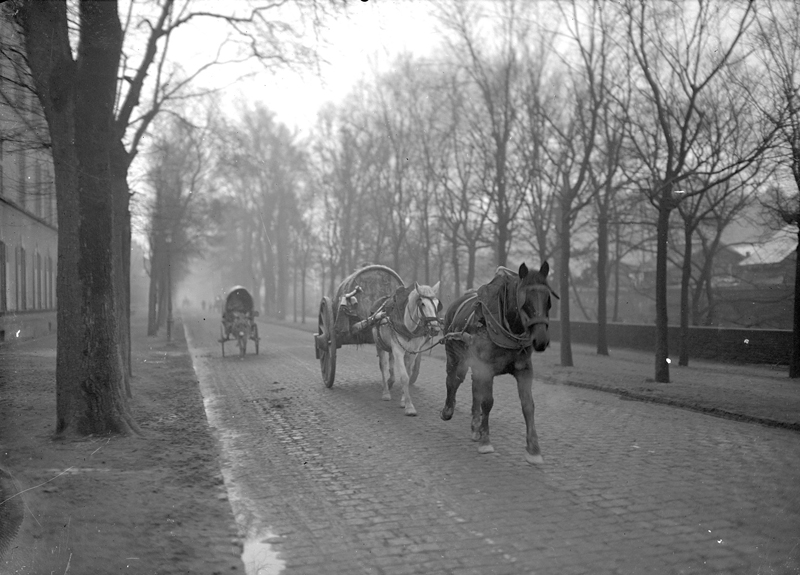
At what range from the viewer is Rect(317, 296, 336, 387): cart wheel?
1403cm

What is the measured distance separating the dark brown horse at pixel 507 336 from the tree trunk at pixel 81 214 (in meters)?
4.18

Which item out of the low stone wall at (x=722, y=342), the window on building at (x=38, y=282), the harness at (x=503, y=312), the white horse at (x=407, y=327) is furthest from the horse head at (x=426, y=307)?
the low stone wall at (x=722, y=342)

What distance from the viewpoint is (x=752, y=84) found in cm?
1630

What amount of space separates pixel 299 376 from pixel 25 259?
8213mm

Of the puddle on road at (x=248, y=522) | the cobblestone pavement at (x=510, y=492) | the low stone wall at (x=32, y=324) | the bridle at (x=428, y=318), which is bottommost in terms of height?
the puddle on road at (x=248, y=522)

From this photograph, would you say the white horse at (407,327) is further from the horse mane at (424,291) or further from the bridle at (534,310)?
the bridle at (534,310)

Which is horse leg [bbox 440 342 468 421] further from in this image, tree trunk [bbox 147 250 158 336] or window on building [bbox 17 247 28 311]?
tree trunk [bbox 147 250 158 336]

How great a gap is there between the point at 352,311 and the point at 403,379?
10.0 ft

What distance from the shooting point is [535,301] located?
7199 millimetres

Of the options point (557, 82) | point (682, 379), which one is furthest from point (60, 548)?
point (557, 82)

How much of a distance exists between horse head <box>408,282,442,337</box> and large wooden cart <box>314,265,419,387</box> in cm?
208

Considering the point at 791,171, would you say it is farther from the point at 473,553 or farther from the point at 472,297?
the point at 473,553

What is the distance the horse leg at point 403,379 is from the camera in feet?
35.8

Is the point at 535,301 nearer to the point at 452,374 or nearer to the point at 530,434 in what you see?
the point at 530,434
